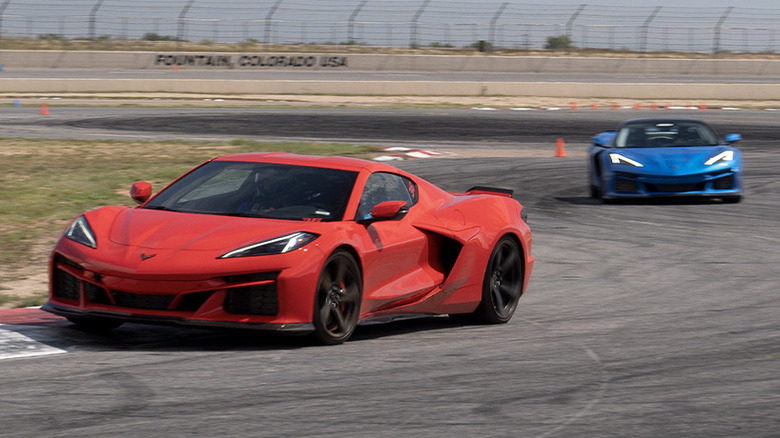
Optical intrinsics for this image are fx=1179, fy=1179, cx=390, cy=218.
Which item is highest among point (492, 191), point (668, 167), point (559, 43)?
point (492, 191)

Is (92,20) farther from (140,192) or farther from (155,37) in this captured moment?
(140,192)

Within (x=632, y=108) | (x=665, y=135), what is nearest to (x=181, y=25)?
(x=632, y=108)

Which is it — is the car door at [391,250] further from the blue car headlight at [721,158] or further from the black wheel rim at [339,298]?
the blue car headlight at [721,158]

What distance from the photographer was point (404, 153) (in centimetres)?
2086

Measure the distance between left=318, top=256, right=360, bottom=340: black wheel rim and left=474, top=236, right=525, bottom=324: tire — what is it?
142 cm

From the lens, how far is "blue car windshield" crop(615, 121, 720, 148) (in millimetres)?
16062

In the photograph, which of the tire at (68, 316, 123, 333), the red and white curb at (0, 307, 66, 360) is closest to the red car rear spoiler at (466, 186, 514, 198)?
the tire at (68, 316, 123, 333)

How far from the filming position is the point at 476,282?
26.4 feet

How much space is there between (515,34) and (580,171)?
2944 cm

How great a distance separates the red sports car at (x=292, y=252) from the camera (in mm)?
6418

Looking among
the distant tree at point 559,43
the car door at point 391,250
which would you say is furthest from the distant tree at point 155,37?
the car door at point 391,250

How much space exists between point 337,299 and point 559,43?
44.0m

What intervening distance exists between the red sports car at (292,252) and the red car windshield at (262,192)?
1 cm

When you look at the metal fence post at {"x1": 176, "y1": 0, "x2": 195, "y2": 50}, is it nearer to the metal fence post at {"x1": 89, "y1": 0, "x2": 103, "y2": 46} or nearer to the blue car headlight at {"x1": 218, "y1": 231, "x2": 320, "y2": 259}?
the metal fence post at {"x1": 89, "y1": 0, "x2": 103, "y2": 46}
